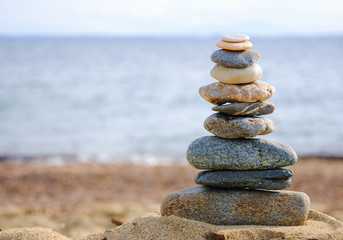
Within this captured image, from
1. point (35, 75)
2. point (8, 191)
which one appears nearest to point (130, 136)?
point (8, 191)

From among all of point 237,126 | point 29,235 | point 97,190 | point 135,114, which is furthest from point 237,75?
point 135,114

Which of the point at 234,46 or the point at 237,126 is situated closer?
the point at 237,126

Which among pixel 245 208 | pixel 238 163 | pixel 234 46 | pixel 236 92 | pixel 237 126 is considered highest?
pixel 234 46

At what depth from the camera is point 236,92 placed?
4332 mm

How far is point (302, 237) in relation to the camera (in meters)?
3.75

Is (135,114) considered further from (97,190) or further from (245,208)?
(245,208)

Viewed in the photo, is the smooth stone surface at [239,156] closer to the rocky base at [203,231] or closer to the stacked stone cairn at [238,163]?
the stacked stone cairn at [238,163]

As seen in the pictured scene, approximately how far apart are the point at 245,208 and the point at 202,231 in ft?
1.95

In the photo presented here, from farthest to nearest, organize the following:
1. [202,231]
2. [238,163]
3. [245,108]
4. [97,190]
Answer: [97,190]
[245,108]
[238,163]
[202,231]

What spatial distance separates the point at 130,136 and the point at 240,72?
10.5m

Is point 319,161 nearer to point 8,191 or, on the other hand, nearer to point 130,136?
point 130,136

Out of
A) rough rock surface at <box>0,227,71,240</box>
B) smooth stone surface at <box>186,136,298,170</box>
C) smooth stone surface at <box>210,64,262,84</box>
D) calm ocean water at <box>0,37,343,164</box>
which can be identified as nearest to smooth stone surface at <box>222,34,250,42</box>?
smooth stone surface at <box>210,64,262,84</box>

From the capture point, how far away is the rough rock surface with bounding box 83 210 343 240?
12.5 ft

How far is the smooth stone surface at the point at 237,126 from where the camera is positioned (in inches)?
168
